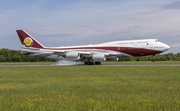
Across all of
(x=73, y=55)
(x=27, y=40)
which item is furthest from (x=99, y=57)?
(x=27, y=40)

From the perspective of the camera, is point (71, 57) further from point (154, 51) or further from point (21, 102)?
point (21, 102)

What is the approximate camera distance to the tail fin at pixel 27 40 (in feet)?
166

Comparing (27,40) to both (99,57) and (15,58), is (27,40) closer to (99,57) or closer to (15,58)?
(99,57)

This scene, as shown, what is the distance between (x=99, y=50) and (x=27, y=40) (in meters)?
20.5

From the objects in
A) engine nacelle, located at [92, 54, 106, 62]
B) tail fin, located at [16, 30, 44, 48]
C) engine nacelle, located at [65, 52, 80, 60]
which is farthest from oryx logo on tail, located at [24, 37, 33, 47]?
engine nacelle, located at [92, 54, 106, 62]

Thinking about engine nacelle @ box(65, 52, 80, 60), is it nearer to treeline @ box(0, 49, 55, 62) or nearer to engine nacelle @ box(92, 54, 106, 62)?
engine nacelle @ box(92, 54, 106, 62)

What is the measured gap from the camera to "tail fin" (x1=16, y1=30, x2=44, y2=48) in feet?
166

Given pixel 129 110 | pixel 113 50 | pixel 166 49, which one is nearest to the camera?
pixel 129 110

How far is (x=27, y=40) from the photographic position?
167 ft

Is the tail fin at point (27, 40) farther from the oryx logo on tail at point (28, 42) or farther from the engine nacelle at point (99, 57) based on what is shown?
the engine nacelle at point (99, 57)

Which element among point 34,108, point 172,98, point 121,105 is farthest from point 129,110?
point 34,108

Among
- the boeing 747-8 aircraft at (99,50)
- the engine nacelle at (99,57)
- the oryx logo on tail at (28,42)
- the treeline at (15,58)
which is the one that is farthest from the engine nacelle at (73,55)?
the treeline at (15,58)

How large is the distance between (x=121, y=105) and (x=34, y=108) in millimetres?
3434

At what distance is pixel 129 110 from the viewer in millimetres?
6930
